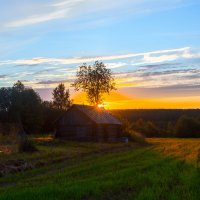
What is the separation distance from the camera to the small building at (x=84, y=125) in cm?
6269

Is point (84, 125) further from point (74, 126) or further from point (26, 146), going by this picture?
point (26, 146)

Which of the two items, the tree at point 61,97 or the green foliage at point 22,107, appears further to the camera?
the tree at point 61,97

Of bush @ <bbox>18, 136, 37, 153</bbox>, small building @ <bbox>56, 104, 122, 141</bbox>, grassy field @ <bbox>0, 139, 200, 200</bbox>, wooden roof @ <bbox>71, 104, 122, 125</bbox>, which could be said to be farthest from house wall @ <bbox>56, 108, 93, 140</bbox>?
grassy field @ <bbox>0, 139, 200, 200</bbox>

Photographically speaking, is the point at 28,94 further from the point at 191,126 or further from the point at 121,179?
the point at 121,179

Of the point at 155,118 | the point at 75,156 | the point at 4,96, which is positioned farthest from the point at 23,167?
the point at 155,118

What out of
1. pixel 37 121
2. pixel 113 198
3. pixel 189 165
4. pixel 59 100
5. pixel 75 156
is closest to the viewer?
pixel 113 198

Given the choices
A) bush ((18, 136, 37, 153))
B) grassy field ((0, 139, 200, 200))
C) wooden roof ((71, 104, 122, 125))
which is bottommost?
grassy field ((0, 139, 200, 200))

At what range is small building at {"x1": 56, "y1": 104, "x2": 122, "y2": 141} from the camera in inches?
2468

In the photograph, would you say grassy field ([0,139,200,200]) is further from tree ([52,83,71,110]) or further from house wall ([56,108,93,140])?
tree ([52,83,71,110])

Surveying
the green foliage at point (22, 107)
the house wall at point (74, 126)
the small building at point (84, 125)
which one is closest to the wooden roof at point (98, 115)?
the small building at point (84, 125)

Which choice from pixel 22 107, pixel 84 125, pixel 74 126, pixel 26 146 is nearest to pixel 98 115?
pixel 84 125

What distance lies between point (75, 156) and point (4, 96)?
231 ft

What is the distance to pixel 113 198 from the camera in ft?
52.0

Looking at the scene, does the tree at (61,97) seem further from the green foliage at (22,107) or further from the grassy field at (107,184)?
the grassy field at (107,184)
